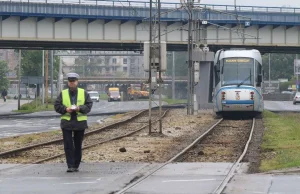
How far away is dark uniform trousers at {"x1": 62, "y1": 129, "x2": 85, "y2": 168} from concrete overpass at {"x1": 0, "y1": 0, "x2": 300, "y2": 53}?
127 ft

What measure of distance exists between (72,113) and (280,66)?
502 feet

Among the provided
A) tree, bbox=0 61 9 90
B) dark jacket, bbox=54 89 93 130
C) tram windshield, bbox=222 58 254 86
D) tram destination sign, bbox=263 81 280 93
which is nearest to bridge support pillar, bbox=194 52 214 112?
tram windshield, bbox=222 58 254 86

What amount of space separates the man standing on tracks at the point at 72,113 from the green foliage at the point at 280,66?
149 metres

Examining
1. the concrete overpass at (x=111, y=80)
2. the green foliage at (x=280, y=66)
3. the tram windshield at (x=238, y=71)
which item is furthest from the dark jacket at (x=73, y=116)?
the concrete overpass at (x=111, y=80)

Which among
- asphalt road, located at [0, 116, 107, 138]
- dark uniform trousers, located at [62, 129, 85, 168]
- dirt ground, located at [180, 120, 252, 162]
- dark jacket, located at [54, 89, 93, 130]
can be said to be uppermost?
dark jacket, located at [54, 89, 93, 130]

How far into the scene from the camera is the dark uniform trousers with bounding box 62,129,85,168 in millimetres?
15205

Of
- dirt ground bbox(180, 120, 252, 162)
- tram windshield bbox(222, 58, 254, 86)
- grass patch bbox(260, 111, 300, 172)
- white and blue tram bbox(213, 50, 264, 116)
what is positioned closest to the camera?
grass patch bbox(260, 111, 300, 172)

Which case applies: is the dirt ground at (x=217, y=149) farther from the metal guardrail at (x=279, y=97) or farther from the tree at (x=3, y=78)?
the tree at (x=3, y=78)

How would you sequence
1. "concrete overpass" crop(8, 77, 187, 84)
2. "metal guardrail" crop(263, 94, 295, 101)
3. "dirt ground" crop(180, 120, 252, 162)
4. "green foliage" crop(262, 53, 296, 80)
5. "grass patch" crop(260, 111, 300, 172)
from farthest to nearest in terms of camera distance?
"concrete overpass" crop(8, 77, 187, 84) < "green foliage" crop(262, 53, 296, 80) < "metal guardrail" crop(263, 94, 295, 101) < "dirt ground" crop(180, 120, 252, 162) < "grass patch" crop(260, 111, 300, 172)

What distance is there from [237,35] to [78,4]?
1327 cm

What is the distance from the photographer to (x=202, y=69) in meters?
63.2

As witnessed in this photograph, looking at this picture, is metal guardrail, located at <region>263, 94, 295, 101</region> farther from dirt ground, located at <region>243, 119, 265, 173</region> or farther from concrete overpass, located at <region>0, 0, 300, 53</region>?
dirt ground, located at <region>243, 119, 265, 173</region>

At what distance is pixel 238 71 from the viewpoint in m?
43.7

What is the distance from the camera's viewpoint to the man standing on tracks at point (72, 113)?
49.4ft
